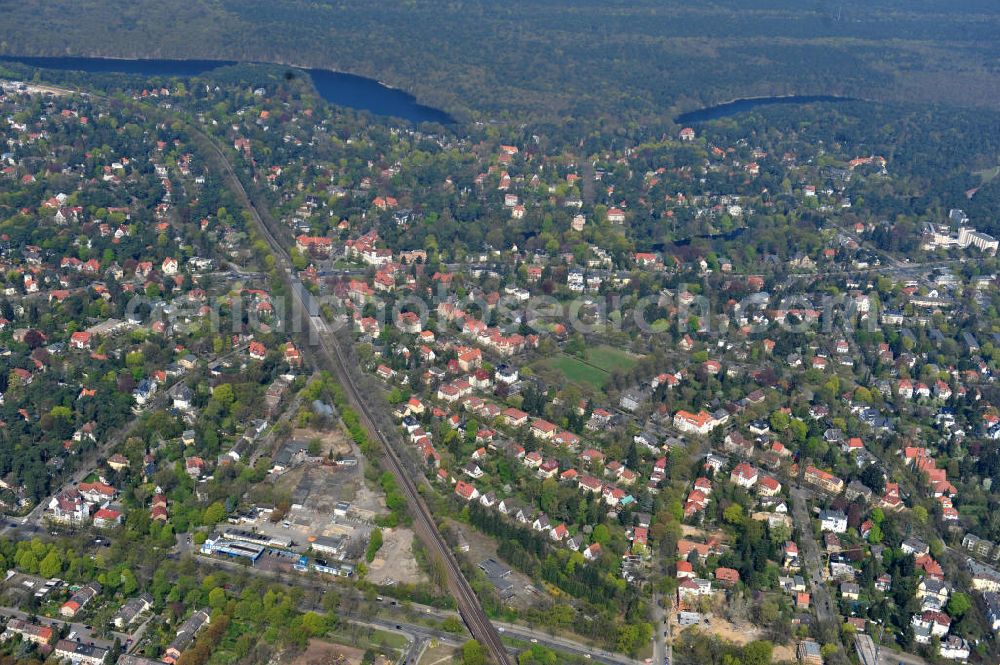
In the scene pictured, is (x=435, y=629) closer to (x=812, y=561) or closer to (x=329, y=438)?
(x=329, y=438)

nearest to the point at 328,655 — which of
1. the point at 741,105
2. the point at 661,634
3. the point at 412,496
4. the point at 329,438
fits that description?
the point at 412,496

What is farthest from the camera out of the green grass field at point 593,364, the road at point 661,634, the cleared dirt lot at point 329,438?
the green grass field at point 593,364

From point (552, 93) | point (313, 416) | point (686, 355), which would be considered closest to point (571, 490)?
point (313, 416)

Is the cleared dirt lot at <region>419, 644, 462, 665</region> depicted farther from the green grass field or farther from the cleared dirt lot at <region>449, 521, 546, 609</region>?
the green grass field

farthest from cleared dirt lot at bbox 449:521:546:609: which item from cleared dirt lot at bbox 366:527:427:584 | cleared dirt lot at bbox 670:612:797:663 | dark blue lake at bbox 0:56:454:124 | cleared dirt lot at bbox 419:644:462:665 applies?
dark blue lake at bbox 0:56:454:124

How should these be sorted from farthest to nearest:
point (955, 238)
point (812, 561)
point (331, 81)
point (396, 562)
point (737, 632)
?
1. point (331, 81)
2. point (955, 238)
3. point (812, 561)
4. point (396, 562)
5. point (737, 632)

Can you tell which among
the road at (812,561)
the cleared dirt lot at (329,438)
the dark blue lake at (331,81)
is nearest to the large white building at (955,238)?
the road at (812,561)

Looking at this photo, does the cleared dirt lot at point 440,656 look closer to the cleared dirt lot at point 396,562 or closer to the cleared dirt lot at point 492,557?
the cleared dirt lot at point 492,557
